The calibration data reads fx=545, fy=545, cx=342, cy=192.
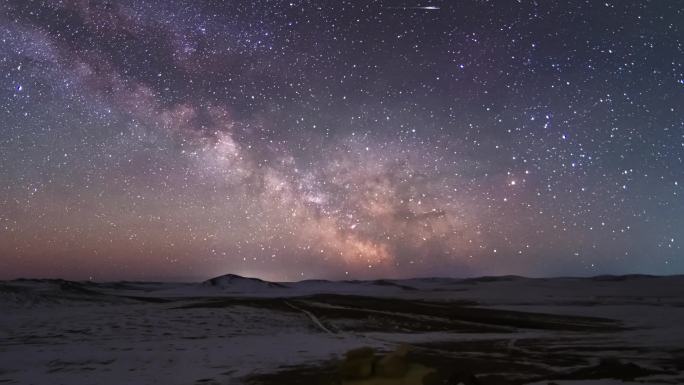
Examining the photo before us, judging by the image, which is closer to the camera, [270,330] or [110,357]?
[110,357]

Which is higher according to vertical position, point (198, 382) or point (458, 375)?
point (458, 375)

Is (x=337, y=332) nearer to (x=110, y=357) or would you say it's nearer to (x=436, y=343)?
(x=436, y=343)

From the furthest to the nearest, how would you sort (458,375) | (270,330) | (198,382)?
(270,330) < (198,382) < (458,375)

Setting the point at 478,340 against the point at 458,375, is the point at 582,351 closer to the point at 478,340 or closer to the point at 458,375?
the point at 478,340

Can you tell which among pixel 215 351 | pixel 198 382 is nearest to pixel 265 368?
pixel 198 382

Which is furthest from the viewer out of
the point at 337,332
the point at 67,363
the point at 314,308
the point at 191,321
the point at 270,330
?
the point at 314,308

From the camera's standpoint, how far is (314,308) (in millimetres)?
24938

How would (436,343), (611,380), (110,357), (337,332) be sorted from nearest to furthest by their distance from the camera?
1. (611,380)
2. (110,357)
3. (436,343)
4. (337,332)

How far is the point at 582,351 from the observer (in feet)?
37.1

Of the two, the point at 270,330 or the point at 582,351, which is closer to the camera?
the point at 582,351

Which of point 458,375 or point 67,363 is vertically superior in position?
point 458,375

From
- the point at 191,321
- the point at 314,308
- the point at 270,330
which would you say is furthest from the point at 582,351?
the point at 314,308

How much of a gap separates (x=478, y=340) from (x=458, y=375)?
26.2 ft

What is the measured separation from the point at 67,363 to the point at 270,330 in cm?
692
